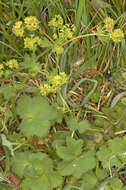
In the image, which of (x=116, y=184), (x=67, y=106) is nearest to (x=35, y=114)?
(x=67, y=106)

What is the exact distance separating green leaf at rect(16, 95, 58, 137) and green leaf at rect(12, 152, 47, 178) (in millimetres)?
180

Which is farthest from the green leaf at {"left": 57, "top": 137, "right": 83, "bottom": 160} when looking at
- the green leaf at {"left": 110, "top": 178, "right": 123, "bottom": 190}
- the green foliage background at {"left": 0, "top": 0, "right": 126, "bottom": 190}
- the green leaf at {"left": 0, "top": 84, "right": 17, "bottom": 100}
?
the green leaf at {"left": 0, "top": 84, "right": 17, "bottom": 100}

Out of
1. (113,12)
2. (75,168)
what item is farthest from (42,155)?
(113,12)

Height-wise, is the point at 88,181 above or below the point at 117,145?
below

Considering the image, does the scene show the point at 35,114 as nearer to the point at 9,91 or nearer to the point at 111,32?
the point at 9,91

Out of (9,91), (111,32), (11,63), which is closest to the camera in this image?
(111,32)

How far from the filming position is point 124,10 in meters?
2.48

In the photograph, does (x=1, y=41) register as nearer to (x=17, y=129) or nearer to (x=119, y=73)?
(x=17, y=129)

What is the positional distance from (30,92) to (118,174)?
0.97 m

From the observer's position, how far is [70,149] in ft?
7.26

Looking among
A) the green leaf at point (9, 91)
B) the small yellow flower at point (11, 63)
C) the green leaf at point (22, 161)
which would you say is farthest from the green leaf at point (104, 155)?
the small yellow flower at point (11, 63)

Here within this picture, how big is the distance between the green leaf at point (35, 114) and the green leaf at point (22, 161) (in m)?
0.18

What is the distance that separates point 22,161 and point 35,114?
0.37 m

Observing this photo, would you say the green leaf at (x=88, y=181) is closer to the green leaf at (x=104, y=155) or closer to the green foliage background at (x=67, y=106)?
the green foliage background at (x=67, y=106)
